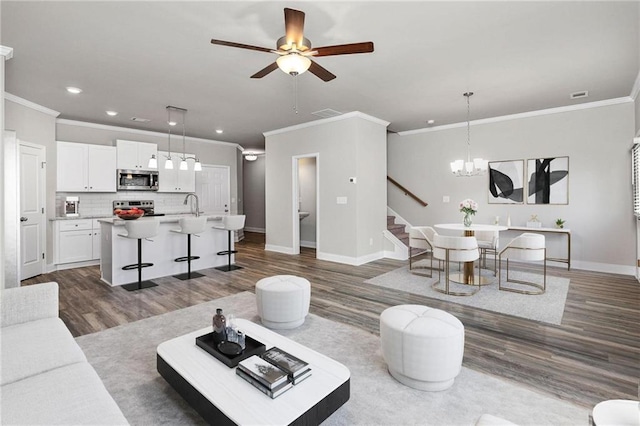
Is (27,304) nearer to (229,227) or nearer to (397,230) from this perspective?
(229,227)

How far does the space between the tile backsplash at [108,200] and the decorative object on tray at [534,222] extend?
7.66 meters

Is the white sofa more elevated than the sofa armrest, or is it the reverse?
the sofa armrest

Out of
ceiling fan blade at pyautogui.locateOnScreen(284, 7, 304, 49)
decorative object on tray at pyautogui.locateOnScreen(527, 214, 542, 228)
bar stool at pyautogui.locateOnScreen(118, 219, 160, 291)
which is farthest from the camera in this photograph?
decorative object on tray at pyautogui.locateOnScreen(527, 214, 542, 228)

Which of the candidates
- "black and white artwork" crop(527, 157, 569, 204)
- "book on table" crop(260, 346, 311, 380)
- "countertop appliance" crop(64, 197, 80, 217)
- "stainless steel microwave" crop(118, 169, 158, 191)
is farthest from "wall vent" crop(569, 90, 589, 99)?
"countertop appliance" crop(64, 197, 80, 217)

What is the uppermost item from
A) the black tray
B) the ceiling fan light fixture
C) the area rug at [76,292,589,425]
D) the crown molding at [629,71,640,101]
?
the crown molding at [629,71,640,101]

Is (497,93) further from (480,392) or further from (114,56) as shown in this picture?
(114,56)

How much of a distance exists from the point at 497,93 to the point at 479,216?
106 inches

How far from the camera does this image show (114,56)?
139 inches

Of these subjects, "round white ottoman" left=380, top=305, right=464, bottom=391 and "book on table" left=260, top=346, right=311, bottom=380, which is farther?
"round white ottoman" left=380, top=305, right=464, bottom=391

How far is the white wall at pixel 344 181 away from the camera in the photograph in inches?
241

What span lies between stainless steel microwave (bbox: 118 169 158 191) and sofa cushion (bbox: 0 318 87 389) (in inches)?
209

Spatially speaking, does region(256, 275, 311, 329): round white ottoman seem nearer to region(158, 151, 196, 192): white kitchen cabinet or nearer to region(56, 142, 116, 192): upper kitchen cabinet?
region(56, 142, 116, 192): upper kitchen cabinet

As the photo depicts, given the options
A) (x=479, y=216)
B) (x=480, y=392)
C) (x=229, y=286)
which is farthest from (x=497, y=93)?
(x=229, y=286)

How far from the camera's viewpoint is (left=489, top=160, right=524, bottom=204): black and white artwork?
243 inches
